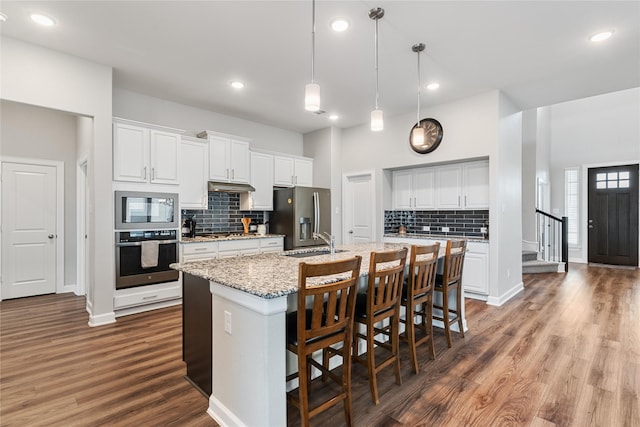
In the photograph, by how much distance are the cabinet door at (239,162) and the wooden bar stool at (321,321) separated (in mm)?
3531

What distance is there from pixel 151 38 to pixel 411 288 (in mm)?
3323

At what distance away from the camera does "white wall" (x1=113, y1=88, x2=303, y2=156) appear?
440cm

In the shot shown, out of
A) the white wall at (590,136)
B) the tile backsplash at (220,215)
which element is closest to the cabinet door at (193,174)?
the tile backsplash at (220,215)

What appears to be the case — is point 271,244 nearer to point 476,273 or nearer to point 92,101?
point 92,101

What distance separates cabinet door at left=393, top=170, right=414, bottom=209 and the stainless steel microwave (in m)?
3.66

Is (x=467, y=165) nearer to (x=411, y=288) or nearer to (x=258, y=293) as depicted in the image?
(x=411, y=288)

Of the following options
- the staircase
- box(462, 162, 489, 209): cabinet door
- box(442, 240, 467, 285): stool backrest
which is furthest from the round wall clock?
the staircase

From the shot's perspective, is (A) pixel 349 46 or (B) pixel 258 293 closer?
(B) pixel 258 293

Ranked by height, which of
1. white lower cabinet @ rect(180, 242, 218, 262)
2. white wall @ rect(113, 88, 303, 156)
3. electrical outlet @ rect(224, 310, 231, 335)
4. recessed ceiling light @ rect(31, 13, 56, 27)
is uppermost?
recessed ceiling light @ rect(31, 13, 56, 27)

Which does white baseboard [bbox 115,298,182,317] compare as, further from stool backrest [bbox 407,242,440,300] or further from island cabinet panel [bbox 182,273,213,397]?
stool backrest [bbox 407,242,440,300]

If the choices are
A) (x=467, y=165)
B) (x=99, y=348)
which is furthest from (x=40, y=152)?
(x=467, y=165)

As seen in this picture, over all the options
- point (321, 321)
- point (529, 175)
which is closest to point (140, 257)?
point (321, 321)

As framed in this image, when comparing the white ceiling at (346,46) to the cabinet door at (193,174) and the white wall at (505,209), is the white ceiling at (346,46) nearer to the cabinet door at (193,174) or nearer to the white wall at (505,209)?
the white wall at (505,209)

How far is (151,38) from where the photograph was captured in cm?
308
